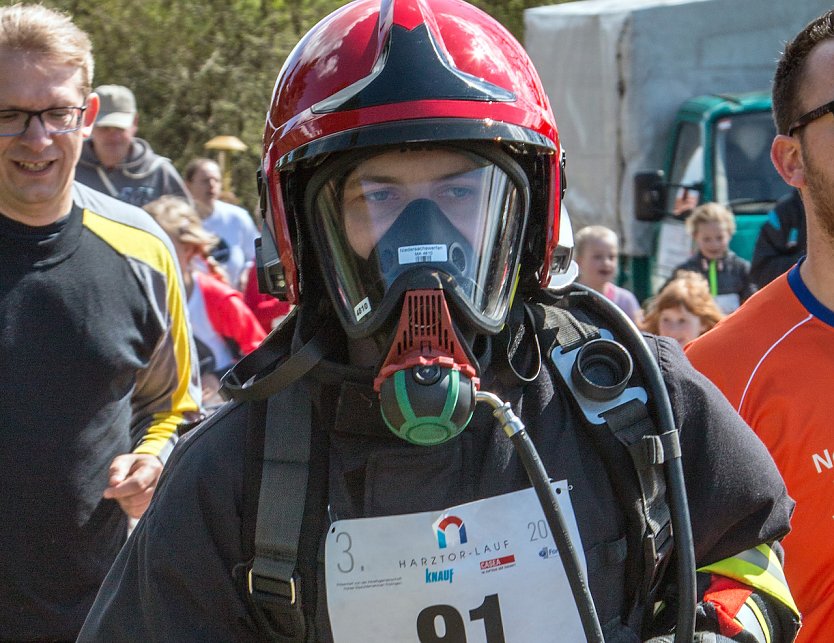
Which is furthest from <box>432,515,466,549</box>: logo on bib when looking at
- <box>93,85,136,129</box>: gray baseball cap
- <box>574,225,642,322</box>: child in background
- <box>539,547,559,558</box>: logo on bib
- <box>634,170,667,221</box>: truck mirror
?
<box>634,170,667,221</box>: truck mirror

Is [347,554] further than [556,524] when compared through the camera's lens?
Yes

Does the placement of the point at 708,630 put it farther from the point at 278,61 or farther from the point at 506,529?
the point at 278,61

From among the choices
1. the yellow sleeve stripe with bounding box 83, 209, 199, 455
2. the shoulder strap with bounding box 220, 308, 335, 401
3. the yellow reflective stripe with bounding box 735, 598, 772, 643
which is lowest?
the yellow sleeve stripe with bounding box 83, 209, 199, 455

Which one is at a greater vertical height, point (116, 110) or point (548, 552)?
point (548, 552)

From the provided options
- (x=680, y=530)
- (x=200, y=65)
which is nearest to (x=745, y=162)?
(x=680, y=530)

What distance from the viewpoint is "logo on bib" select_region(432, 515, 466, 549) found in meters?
2.11

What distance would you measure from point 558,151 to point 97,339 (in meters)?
1.72

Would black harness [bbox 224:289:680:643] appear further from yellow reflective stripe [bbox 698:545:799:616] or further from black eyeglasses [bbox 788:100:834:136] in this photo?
black eyeglasses [bbox 788:100:834:136]

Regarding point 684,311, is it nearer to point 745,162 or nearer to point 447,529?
point 447,529

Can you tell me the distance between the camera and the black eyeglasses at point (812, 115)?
10.4 feet

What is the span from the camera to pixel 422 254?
2160 mm

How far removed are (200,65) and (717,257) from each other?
1228cm

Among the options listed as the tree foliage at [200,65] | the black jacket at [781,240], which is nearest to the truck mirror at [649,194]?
the black jacket at [781,240]

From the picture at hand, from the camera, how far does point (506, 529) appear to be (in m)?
2.13
